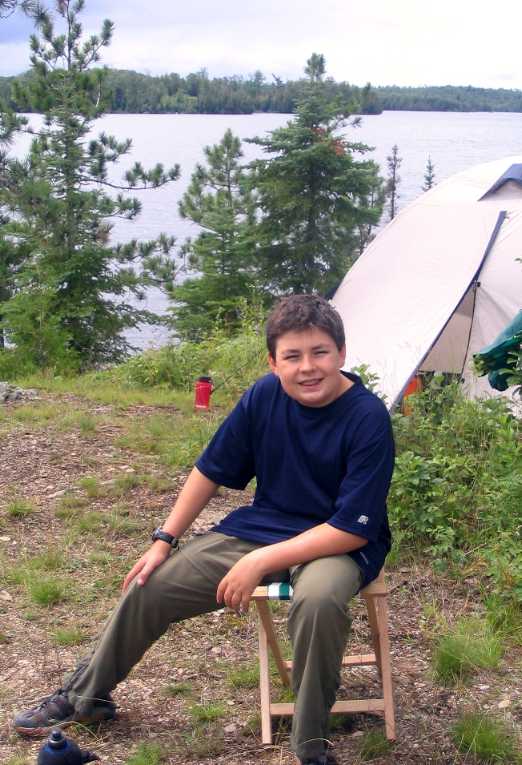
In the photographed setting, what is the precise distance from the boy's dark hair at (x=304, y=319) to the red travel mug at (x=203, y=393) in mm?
4210

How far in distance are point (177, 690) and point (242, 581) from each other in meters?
0.79

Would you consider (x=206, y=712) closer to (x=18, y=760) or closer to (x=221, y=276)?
(x=18, y=760)

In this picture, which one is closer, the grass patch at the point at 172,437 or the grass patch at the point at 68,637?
the grass patch at the point at 68,637

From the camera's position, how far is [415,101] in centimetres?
3591

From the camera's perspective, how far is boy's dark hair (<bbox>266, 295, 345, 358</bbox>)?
280 centimetres

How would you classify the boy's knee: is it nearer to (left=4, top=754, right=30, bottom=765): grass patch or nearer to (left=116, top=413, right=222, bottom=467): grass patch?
(left=4, top=754, right=30, bottom=765): grass patch

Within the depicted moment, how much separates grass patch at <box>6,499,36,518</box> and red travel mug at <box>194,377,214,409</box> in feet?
7.88

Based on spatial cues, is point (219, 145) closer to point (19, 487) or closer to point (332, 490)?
point (19, 487)

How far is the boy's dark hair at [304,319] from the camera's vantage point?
2801 mm

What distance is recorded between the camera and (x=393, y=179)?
832 inches

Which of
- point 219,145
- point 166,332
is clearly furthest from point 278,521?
point 219,145

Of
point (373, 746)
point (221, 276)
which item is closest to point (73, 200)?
point (221, 276)

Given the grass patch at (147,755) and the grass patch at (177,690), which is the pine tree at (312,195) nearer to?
the grass patch at (177,690)

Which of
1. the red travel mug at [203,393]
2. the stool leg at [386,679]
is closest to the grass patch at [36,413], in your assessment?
the red travel mug at [203,393]
